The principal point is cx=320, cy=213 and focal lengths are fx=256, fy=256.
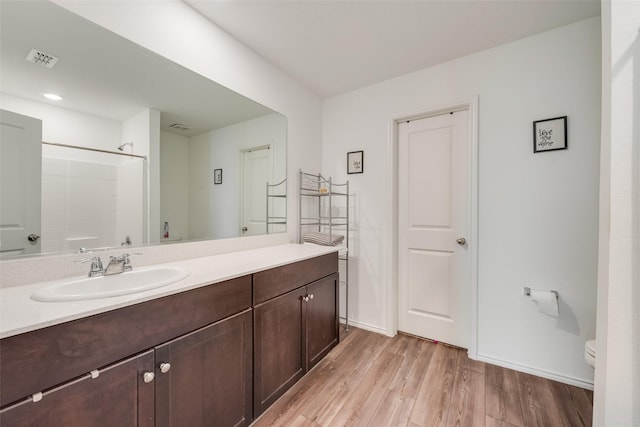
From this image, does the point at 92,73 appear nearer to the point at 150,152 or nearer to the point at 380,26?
the point at 150,152

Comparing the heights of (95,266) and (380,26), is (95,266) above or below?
below

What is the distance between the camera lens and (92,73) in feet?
4.07

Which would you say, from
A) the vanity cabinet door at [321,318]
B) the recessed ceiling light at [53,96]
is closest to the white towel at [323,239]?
the vanity cabinet door at [321,318]

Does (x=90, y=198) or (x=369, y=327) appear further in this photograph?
(x=369, y=327)

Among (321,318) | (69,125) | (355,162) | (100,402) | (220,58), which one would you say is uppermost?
(220,58)

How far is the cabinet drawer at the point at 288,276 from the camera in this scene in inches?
54.4

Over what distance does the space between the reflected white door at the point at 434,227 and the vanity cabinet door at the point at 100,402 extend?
208cm

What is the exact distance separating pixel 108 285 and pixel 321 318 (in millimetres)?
1304

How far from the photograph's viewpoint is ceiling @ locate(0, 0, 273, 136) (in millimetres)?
1034

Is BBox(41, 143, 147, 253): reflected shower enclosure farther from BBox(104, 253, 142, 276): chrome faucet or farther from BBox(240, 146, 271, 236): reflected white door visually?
BBox(240, 146, 271, 236): reflected white door

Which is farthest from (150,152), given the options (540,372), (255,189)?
(540,372)

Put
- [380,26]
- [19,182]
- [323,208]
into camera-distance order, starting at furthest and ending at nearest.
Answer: [323,208]
[380,26]
[19,182]

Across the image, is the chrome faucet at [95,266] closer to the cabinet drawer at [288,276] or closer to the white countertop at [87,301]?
the white countertop at [87,301]

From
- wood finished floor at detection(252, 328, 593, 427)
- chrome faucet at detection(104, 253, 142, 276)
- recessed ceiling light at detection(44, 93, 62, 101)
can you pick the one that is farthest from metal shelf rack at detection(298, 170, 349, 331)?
recessed ceiling light at detection(44, 93, 62, 101)
